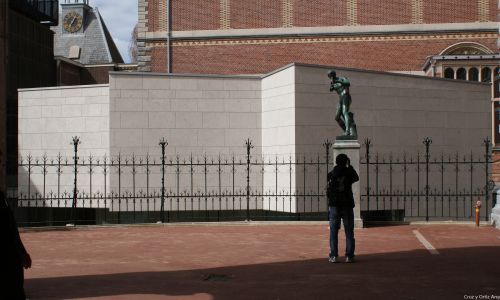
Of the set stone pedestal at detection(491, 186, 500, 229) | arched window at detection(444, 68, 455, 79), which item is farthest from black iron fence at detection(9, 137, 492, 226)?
arched window at detection(444, 68, 455, 79)

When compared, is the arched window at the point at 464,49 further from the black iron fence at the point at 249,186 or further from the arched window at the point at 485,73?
the black iron fence at the point at 249,186

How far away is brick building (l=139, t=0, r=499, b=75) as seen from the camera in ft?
115

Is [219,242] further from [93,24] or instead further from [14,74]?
[93,24]

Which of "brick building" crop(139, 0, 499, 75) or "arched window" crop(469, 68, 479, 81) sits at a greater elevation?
"brick building" crop(139, 0, 499, 75)

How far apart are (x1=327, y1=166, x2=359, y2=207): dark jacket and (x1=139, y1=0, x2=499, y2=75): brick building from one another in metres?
25.9

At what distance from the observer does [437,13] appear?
35406 mm

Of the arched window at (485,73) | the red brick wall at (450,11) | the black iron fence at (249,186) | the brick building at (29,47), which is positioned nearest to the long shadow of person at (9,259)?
the black iron fence at (249,186)

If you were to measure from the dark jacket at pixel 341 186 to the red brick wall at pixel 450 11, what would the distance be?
90.9ft

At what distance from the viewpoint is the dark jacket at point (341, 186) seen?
1017cm

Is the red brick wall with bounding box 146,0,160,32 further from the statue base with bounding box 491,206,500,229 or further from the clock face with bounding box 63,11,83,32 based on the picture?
the clock face with bounding box 63,11,83,32

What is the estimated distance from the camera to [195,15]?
1433 inches

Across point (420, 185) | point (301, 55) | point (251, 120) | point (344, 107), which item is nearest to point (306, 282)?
point (344, 107)

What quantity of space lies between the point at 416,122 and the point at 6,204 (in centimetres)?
1767

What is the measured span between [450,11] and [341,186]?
2852 centimetres
